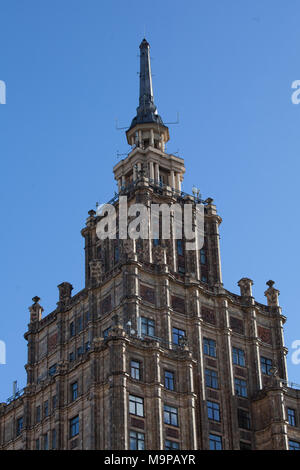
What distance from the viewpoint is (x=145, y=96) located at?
157m

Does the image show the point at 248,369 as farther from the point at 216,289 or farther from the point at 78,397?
the point at 78,397

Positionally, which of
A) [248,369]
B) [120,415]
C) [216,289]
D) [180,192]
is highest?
[180,192]

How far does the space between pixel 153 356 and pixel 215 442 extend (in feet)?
38.5

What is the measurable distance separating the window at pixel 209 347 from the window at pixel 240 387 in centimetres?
367

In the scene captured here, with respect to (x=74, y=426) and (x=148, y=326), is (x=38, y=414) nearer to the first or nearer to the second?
(x=74, y=426)

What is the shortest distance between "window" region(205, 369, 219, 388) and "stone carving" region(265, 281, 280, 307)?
14.6 meters

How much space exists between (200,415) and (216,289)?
636 inches

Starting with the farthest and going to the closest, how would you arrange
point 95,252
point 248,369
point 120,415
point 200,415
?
1. point 95,252
2. point 248,369
3. point 200,415
4. point 120,415

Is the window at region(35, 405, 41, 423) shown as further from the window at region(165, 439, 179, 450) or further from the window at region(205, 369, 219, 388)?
the window at region(205, 369, 219, 388)

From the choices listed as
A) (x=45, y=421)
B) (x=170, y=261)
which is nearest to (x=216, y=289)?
(x=170, y=261)

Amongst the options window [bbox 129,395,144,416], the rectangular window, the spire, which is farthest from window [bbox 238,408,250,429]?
the spire

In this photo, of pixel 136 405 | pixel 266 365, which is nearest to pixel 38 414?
pixel 136 405

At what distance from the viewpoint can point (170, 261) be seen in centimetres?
13475

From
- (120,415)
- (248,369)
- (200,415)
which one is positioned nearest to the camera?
(120,415)
